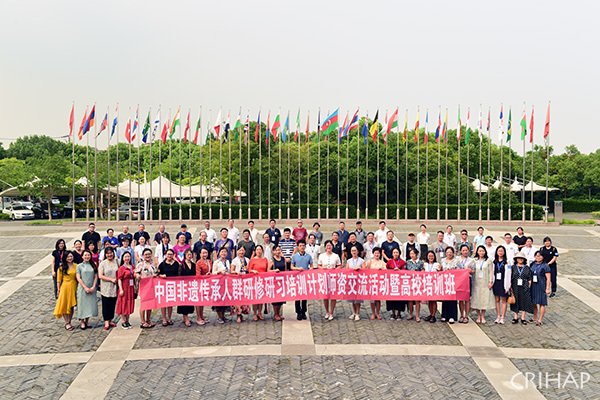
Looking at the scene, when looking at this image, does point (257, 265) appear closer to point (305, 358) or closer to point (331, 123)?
point (305, 358)

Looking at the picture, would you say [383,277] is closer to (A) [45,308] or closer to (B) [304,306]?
(B) [304,306]

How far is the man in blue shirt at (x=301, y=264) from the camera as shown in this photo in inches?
455

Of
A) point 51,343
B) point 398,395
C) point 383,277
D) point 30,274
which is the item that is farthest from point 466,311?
point 30,274

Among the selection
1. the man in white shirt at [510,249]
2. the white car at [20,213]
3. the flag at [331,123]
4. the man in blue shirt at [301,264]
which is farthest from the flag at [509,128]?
the white car at [20,213]

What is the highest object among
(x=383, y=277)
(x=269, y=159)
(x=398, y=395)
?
(x=269, y=159)

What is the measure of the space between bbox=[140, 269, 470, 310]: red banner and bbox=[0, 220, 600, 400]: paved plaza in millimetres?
573

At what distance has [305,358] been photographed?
9250 mm

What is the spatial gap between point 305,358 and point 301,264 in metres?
2.72

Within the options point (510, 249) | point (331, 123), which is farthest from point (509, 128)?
point (510, 249)

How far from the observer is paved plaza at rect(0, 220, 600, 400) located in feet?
26.1

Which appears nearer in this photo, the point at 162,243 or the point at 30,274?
the point at 162,243

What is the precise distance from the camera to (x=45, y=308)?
12.9 metres

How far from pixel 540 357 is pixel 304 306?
4.63m

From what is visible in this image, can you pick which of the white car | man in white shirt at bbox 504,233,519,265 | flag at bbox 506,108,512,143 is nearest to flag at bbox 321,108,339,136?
flag at bbox 506,108,512,143
